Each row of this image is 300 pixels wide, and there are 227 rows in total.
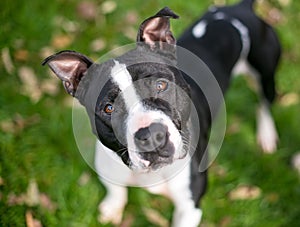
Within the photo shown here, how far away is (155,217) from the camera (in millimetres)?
4473

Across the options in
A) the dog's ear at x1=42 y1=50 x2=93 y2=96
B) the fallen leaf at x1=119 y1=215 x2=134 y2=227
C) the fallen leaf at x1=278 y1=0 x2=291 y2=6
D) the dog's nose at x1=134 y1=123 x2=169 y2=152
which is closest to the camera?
the dog's nose at x1=134 y1=123 x2=169 y2=152

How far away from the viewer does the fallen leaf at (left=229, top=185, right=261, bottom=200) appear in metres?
4.66

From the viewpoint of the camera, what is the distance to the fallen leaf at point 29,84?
5029mm

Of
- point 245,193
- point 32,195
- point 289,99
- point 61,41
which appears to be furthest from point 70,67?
point 289,99

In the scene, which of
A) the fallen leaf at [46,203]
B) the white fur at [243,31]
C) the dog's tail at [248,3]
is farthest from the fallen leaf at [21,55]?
the dog's tail at [248,3]

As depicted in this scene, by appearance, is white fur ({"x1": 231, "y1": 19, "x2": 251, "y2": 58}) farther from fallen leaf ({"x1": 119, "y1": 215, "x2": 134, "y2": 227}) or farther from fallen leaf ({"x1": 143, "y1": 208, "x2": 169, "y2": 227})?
fallen leaf ({"x1": 119, "y1": 215, "x2": 134, "y2": 227})

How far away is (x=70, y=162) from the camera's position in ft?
15.2

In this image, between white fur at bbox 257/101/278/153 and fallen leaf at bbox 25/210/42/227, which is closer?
fallen leaf at bbox 25/210/42/227

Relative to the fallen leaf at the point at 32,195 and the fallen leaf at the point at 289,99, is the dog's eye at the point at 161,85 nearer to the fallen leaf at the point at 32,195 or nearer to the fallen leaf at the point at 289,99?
the fallen leaf at the point at 32,195

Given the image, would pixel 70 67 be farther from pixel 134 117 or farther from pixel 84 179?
pixel 84 179

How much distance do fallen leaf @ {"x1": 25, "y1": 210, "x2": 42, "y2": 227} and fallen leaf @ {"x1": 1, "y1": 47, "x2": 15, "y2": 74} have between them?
1718 mm

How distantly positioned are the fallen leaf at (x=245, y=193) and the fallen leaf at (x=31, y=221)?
1762 mm

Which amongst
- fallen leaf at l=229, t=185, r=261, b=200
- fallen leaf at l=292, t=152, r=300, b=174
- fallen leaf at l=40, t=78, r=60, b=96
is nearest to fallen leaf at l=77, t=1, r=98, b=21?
fallen leaf at l=40, t=78, r=60, b=96

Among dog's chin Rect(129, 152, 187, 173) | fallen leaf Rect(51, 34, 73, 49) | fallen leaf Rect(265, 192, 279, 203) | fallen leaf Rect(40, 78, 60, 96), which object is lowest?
fallen leaf Rect(265, 192, 279, 203)
